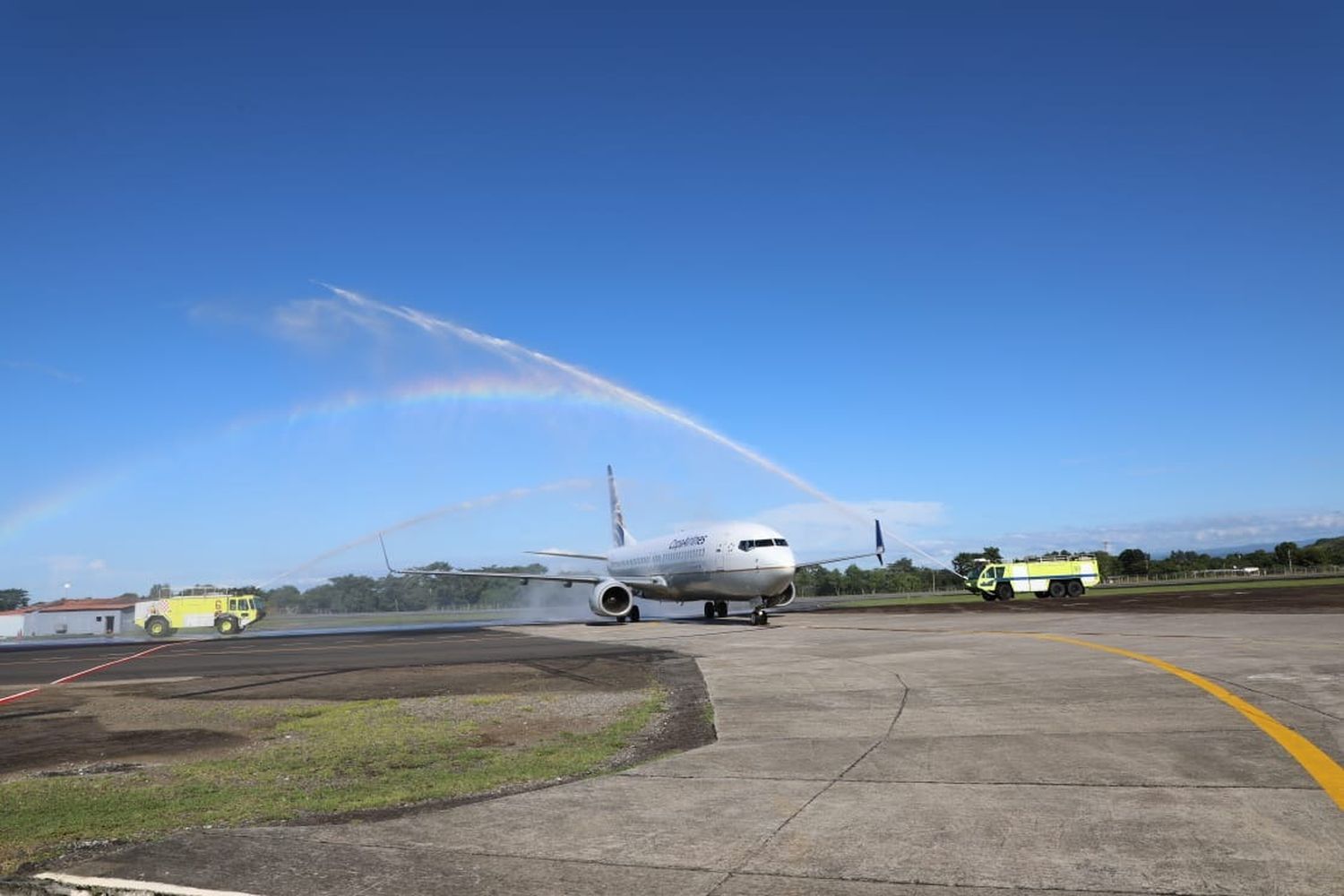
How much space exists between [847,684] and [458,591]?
117m

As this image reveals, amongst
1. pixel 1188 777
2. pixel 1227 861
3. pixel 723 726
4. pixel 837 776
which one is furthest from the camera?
pixel 723 726

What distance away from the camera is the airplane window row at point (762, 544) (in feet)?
120

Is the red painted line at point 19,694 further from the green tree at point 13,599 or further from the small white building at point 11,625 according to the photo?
the green tree at point 13,599

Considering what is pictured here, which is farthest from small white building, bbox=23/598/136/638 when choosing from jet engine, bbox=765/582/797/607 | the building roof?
jet engine, bbox=765/582/797/607

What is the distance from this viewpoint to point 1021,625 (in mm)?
25844

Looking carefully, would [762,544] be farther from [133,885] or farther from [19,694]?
[133,885]

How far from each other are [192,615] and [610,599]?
91.2 ft

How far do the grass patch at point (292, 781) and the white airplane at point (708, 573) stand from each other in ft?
82.4

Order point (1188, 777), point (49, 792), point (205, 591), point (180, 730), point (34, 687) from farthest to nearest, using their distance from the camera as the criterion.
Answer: point (205, 591) → point (34, 687) → point (180, 730) → point (49, 792) → point (1188, 777)

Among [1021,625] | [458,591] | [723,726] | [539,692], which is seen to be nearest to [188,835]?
[723,726]

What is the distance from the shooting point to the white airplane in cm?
3641

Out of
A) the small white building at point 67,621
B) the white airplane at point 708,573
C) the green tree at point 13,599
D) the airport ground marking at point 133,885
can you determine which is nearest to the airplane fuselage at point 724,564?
→ the white airplane at point 708,573

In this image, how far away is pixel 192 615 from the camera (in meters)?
51.8

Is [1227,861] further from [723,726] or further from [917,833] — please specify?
[723,726]
